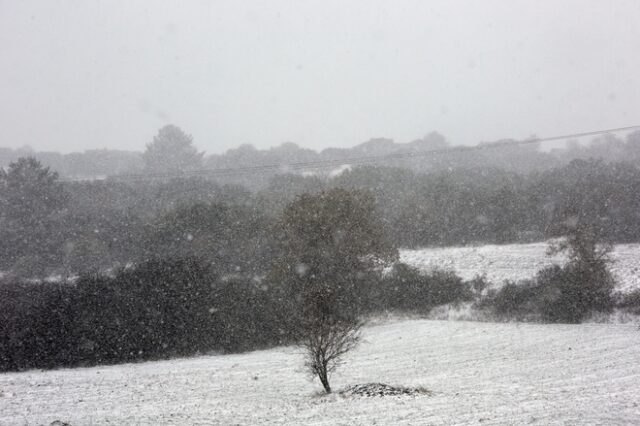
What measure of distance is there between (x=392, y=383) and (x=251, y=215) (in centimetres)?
2110

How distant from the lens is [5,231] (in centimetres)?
3616

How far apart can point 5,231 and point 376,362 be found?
104 feet

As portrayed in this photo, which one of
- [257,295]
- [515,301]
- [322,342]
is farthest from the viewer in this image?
[515,301]

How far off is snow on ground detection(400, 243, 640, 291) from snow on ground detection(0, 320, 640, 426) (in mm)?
6048

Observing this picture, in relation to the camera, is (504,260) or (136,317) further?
(504,260)

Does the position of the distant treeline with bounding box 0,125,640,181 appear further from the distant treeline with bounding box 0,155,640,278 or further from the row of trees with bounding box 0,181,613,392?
the row of trees with bounding box 0,181,613,392

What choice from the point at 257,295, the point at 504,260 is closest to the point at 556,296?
the point at 504,260

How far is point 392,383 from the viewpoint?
12656 mm

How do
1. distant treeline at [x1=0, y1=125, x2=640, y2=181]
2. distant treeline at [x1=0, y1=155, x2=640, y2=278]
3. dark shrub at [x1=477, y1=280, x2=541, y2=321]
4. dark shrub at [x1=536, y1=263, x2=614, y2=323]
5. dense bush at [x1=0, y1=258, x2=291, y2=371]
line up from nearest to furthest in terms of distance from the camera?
dense bush at [x1=0, y1=258, x2=291, y2=371]
dark shrub at [x1=536, y1=263, x2=614, y2=323]
dark shrub at [x1=477, y1=280, x2=541, y2=321]
distant treeline at [x1=0, y1=155, x2=640, y2=278]
distant treeline at [x1=0, y1=125, x2=640, y2=181]

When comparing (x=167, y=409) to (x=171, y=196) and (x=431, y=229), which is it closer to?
(x=431, y=229)

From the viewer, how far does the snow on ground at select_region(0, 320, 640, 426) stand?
9.27 m

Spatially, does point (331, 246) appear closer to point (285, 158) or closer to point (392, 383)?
point (392, 383)

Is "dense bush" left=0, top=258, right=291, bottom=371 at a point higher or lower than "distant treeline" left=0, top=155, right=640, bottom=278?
lower

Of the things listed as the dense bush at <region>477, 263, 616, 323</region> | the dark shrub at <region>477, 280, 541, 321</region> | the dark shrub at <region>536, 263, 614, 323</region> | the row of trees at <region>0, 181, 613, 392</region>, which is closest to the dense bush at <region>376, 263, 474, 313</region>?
the row of trees at <region>0, 181, 613, 392</region>
